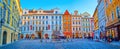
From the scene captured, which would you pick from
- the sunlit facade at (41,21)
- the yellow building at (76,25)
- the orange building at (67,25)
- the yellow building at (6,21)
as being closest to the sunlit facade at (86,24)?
the yellow building at (76,25)

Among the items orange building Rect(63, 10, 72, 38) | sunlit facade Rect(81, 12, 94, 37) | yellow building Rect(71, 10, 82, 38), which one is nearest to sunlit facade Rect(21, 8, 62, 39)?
orange building Rect(63, 10, 72, 38)

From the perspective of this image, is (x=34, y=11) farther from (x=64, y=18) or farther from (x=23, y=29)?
(x=64, y=18)

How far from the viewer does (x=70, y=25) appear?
254 feet

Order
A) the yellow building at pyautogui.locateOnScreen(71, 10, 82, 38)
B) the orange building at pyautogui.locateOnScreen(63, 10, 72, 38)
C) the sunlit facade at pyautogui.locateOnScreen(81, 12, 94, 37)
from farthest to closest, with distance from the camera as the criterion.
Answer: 1. the sunlit facade at pyautogui.locateOnScreen(81, 12, 94, 37)
2. the yellow building at pyautogui.locateOnScreen(71, 10, 82, 38)
3. the orange building at pyautogui.locateOnScreen(63, 10, 72, 38)

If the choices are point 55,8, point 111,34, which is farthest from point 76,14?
point 111,34

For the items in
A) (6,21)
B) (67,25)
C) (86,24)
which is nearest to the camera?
(6,21)

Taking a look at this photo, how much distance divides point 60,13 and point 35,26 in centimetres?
1291

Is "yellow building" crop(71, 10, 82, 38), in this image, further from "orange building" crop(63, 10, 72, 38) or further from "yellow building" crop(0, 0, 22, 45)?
"yellow building" crop(0, 0, 22, 45)

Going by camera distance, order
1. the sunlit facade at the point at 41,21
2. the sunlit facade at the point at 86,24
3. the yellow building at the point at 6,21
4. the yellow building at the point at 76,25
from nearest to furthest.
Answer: the yellow building at the point at 6,21 → the sunlit facade at the point at 41,21 → the yellow building at the point at 76,25 → the sunlit facade at the point at 86,24

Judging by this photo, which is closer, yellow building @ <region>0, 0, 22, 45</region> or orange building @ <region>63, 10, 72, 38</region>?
yellow building @ <region>0, 0, 22, 45</region>

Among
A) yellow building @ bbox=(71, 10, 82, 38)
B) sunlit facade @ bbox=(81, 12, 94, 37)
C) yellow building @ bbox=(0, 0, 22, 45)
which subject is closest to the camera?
yellow building @ bbox=(0, 0, 22, 45)

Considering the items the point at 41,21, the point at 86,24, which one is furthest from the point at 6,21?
the point at 86,24

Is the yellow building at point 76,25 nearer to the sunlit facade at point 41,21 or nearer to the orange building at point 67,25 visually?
the orange building at point 67,25

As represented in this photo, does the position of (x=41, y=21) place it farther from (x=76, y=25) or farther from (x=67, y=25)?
(x=76, y=25)
